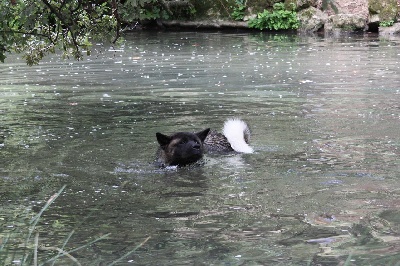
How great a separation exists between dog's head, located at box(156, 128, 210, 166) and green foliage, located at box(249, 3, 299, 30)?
25831 millimetres

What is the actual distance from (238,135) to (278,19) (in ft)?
83.9

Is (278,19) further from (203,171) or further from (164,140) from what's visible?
(203,171)

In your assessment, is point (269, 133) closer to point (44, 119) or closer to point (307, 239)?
point (44, 119)

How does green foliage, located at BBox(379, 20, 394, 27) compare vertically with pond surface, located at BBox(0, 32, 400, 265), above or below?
below

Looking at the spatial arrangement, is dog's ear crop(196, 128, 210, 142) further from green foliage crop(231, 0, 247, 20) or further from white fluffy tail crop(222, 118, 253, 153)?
green foliage crop(231, 0, 247, 20)

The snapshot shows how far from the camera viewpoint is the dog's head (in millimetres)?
10227

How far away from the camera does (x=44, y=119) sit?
46.4 ft

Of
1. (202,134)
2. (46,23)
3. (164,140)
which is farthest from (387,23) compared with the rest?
(46,23)

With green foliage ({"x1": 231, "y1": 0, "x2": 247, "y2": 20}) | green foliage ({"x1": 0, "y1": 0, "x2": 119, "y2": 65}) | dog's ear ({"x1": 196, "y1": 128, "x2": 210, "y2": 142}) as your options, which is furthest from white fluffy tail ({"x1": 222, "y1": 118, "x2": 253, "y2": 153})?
green foliage ({"x1": 231, "y1": 0, "x2": 247, "y2": 20})

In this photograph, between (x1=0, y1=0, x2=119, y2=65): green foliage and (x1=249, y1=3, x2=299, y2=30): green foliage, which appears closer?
(x1=0, y1=0, x2=119, y2=65): green foliage

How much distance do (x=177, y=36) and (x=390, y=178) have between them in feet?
85.5

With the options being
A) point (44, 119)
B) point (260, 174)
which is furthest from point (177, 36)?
point (260, 174)

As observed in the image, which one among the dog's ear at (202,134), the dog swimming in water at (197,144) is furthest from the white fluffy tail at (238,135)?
the dog's ear at (202,134)

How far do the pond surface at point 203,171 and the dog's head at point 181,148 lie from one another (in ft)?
0.54
